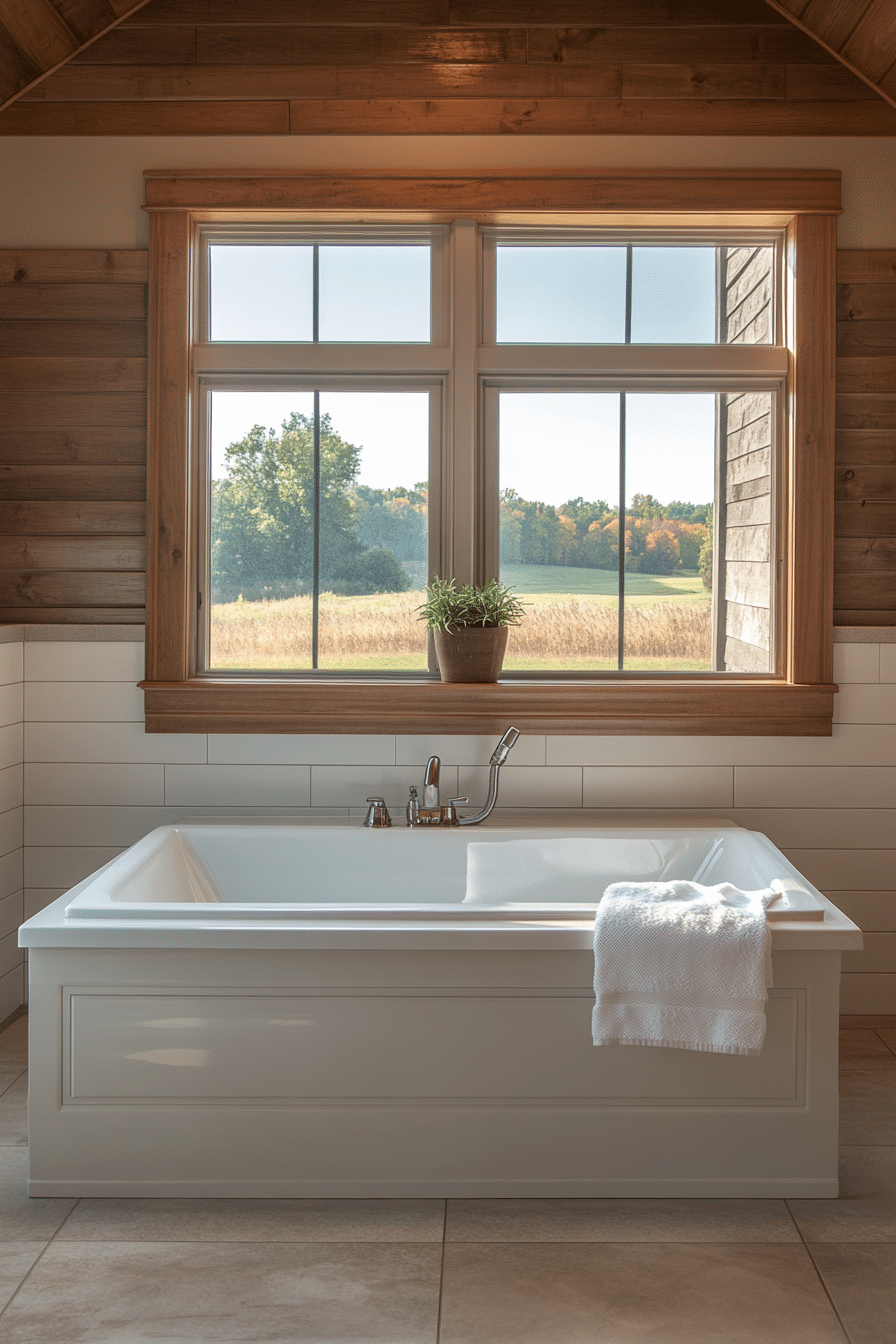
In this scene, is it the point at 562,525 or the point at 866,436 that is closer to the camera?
the point at 866,436

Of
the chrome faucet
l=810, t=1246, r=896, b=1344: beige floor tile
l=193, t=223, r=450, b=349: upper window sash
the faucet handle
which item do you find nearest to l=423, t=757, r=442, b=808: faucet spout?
the chrome faucet

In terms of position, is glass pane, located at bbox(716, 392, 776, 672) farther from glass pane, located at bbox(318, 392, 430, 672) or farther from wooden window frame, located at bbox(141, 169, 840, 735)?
glass pane, located at bbox(318, 392, 430, 672)

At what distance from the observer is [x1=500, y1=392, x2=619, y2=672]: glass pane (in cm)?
342

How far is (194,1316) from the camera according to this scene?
1881mm

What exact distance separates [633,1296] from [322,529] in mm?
2292

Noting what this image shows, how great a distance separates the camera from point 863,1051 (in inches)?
121

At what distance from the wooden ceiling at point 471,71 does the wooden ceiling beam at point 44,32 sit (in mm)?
30

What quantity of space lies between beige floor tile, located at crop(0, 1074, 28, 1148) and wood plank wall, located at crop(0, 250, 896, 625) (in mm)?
1360

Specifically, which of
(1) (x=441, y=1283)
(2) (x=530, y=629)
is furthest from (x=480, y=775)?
(1) (x=441, y=1283)

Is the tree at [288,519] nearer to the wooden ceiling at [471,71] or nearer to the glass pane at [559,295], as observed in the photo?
the glass pane at [559,295]

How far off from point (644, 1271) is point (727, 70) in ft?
10.5

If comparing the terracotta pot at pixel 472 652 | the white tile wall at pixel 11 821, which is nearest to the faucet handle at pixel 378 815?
the terracotta pot at pixel 472 652

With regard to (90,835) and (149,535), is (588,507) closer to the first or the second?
(149,535)

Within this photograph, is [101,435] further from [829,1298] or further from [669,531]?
[829,1298]
